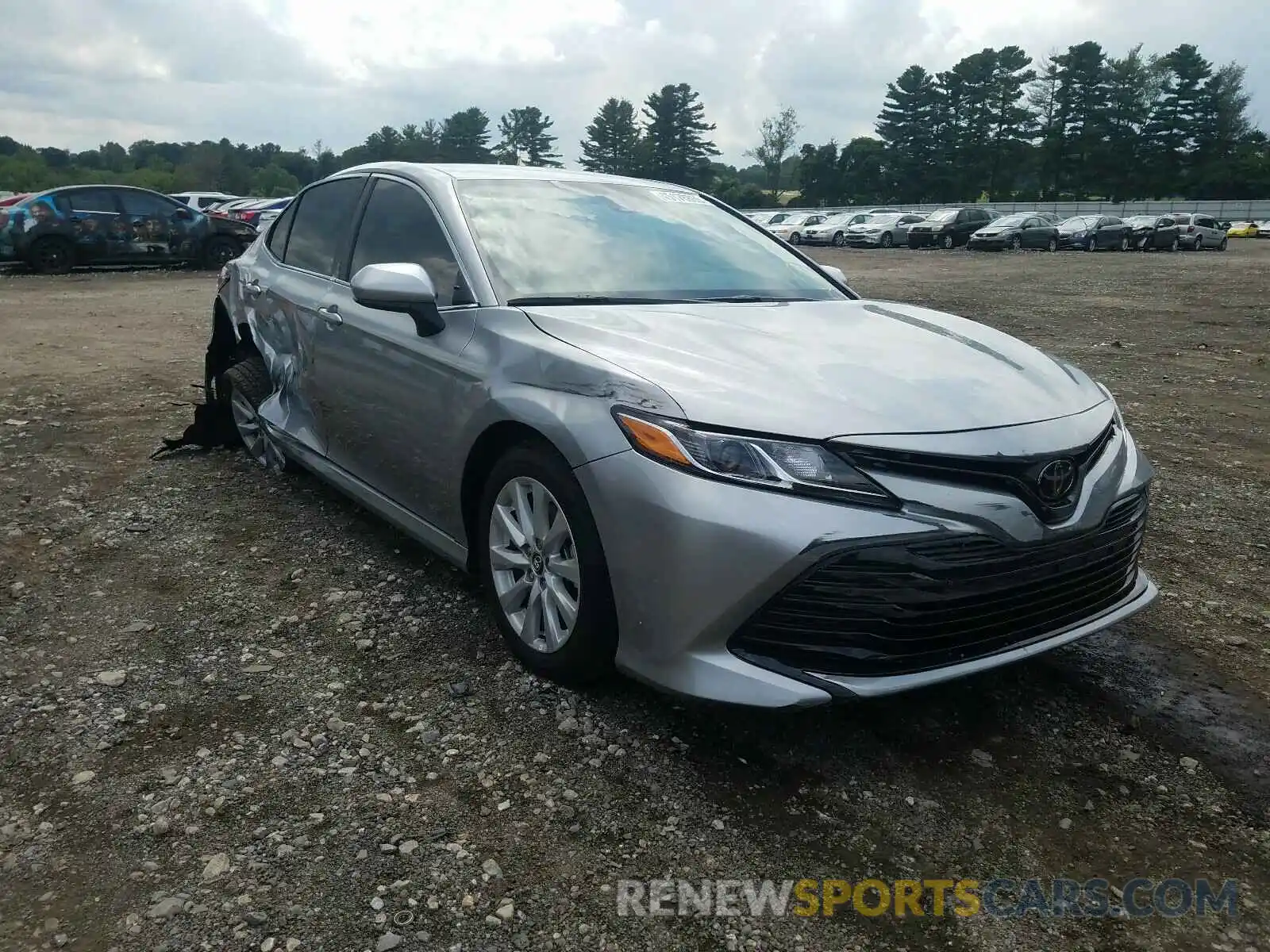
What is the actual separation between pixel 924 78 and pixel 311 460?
85.4m

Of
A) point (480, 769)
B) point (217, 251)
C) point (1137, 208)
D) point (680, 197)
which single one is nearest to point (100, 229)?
point (217, 251)

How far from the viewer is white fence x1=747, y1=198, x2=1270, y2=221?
58219mm

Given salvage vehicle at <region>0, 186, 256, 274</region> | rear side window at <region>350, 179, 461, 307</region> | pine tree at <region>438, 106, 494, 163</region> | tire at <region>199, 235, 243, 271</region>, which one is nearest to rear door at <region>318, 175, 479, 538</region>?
rear side window at <region>350, 179, 461, 307</region>

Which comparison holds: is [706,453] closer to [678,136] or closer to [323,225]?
[323,225]

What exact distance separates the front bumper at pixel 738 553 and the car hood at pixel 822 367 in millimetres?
198

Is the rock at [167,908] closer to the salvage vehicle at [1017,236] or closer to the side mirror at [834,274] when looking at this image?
the side mirror at [834,274]

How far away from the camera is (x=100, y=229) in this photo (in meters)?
17.2

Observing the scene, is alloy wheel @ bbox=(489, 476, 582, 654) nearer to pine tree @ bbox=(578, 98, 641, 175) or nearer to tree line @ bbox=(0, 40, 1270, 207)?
tree line @ bbox=(0, 40, 1270, 207)

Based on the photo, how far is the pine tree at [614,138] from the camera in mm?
95688

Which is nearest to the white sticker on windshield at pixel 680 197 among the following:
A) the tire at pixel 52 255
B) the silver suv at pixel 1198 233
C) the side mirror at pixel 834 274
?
the side mirror at pixel 834 274

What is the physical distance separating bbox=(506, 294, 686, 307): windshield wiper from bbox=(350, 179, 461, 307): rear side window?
0.99 feet

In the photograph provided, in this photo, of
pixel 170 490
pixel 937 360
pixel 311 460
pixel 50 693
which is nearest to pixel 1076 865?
pixel 937 360

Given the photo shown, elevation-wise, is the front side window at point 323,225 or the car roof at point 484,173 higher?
the car roof at point 484,173

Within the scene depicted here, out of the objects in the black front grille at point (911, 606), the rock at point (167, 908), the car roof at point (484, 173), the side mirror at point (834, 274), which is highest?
the car roof at point (484, 173)
